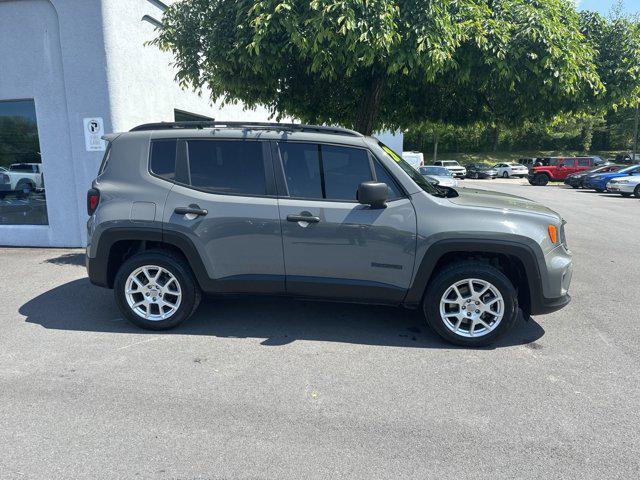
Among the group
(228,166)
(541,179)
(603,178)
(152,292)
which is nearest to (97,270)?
(152,292)

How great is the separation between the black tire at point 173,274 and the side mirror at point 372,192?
1.83 metres

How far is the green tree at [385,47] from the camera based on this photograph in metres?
5.19

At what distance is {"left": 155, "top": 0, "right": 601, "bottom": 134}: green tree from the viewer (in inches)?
204

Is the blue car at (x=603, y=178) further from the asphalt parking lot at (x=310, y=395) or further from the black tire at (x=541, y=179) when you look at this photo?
the asphalt parking lot at (x=310, y=395)

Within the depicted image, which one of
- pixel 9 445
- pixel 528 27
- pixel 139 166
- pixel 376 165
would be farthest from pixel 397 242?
pixel 528 27

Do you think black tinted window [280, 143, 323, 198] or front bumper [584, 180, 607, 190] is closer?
black tinted window [280, 143, 323, 198]

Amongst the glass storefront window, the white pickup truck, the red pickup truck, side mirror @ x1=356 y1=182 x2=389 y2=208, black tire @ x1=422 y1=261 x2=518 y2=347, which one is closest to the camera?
side mirror @ x1=356 y1=182 x2=389 y2=208

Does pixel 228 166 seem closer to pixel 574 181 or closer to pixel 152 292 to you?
pixel 152 292

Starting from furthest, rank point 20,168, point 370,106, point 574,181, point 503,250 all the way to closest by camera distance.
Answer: point 574,181
point 20,168
point 370,106
point 503,250

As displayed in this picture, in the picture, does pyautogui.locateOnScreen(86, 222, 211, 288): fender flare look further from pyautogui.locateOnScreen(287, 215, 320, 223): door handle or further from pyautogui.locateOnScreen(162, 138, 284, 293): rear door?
pyautogui.locateOnScreen(287, 215, 320, 223): door handle

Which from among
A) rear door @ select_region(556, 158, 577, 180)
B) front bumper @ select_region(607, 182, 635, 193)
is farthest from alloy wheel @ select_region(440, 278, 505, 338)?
rear door @ select_region(556, 158, 577, 180)

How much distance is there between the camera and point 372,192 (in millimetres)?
3781

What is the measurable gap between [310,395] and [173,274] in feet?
6.09

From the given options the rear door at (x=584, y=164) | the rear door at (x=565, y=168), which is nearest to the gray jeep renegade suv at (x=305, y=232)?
the rear door at (x=565, y=168)
